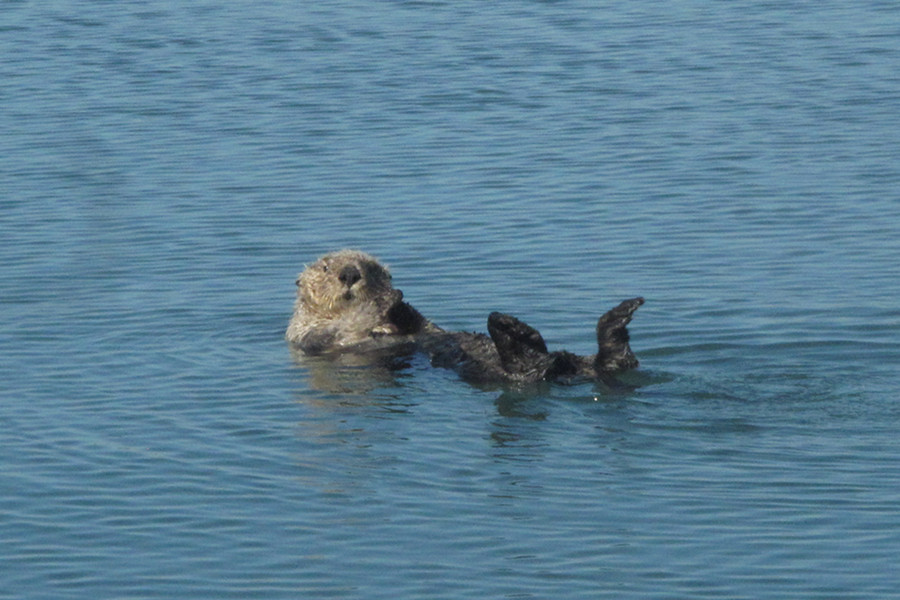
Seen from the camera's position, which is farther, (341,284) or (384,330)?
(341,284)

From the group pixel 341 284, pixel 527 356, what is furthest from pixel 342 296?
pixel 527 356

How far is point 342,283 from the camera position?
9789 mm

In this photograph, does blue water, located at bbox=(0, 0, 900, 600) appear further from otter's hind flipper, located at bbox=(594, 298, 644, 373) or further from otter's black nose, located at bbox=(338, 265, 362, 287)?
otter's black nose, located at bbox=(338, 265, 362, 287)

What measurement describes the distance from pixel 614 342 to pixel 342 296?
228 cm

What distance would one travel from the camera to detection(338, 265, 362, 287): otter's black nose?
31.9ft

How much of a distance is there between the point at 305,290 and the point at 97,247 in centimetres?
273

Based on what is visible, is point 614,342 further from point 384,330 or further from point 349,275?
point 349,275

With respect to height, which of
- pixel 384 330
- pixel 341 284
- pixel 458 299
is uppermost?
pixel 341 284

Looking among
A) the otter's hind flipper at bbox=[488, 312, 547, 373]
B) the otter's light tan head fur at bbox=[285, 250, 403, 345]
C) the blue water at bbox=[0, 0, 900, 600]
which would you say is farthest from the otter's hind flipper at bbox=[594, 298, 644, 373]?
the otter's light tan head fur at bbox=[285, 250, 403, 345]

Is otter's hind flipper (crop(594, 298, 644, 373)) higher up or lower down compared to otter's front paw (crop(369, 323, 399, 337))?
higher up

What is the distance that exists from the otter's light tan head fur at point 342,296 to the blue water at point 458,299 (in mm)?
335

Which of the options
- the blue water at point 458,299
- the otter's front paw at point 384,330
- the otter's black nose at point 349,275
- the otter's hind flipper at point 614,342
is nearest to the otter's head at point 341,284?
the otter's black nose at point 349,275

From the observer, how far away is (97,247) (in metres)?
12.1

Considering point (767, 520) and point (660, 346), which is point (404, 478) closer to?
point (767, 520)
